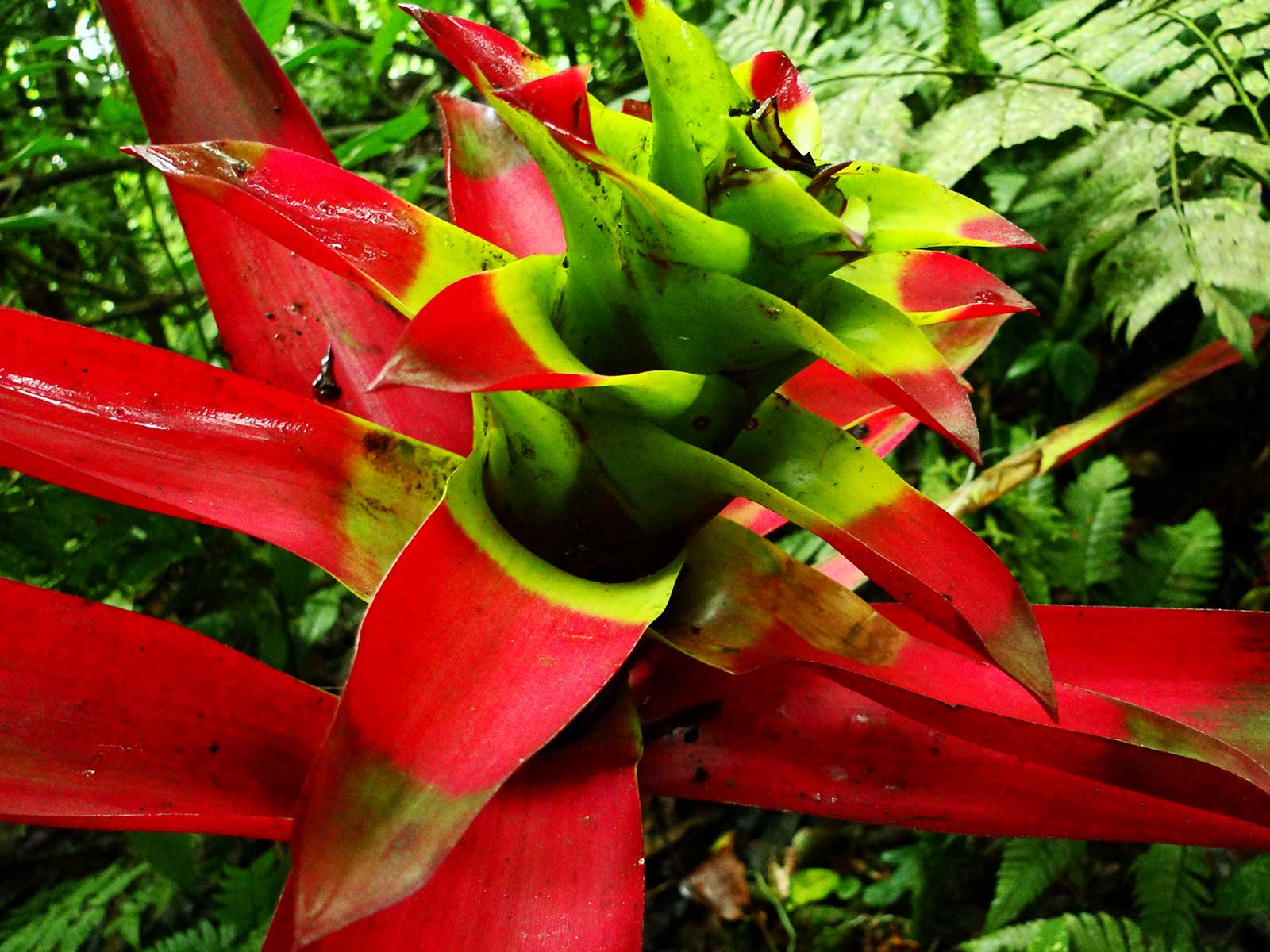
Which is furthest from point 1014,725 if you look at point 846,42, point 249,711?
point 846,42

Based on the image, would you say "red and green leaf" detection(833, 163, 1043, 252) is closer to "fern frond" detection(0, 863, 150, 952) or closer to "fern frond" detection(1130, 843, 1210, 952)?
"fern frond" detection(1130, 843, 1210, 952)

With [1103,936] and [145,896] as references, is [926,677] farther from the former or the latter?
[145,896]

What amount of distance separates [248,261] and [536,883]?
0.53 meters

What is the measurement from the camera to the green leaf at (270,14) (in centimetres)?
105

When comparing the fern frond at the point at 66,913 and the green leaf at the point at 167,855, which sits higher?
the green leaf at the point at 167,855

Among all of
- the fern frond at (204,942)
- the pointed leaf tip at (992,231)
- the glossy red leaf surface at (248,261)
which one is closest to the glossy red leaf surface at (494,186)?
the glossy red leaf surface at (248,261)

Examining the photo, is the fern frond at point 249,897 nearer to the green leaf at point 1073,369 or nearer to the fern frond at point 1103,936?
the fern frond at point 1103,936

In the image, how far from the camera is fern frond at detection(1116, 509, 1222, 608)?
113cm

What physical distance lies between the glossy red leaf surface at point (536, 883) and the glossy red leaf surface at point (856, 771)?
0.10 meters

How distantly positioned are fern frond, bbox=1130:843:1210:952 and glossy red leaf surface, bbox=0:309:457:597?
935mm

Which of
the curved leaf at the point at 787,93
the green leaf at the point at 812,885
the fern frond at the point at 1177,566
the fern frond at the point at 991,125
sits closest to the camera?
the curved leaf at the point at 787,93

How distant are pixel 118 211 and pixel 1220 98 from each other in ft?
6.25

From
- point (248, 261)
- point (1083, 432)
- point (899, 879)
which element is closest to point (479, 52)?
point (248, 261)

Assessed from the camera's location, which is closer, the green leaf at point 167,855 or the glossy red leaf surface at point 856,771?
the glossy red leaf surface at point 856,771
